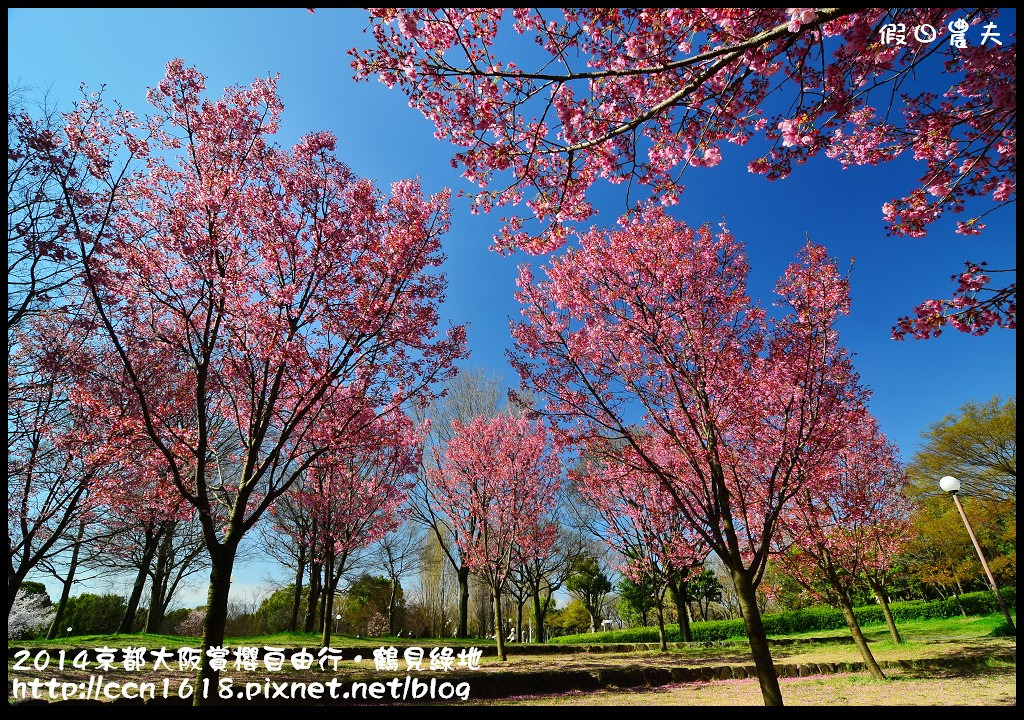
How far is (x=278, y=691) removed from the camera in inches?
255

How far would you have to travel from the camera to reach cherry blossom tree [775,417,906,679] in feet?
30.1

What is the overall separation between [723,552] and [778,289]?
391 cm

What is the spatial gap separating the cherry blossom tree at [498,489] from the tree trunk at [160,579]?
38.9ft

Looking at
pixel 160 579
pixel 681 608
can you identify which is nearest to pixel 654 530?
pixel 681 608

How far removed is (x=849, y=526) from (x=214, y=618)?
1326cm

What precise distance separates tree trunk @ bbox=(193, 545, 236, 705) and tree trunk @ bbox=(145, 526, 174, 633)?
17.2 meters

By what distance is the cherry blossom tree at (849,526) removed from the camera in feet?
30.1

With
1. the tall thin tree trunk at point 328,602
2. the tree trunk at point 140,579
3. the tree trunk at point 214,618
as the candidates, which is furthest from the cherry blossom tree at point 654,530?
the tree trunk at point 140,579

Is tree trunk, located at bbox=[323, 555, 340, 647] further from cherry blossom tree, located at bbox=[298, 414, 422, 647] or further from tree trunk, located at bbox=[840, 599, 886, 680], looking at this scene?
tree trunk, located at bbox=[840, 599, 886, 680]

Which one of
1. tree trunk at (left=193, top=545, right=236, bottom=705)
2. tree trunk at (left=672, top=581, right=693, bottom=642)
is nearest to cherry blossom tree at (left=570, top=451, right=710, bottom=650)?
tree trunk at (left=672, top=581, right=693, bottom=642)

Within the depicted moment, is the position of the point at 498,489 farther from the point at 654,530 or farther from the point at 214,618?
the point at 214,618

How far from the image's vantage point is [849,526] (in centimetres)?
1117

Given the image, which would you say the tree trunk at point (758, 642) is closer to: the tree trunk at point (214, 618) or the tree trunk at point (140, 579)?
the tree trunk at point (214, 618)

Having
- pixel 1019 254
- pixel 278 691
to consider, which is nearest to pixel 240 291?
pixel 278 691
